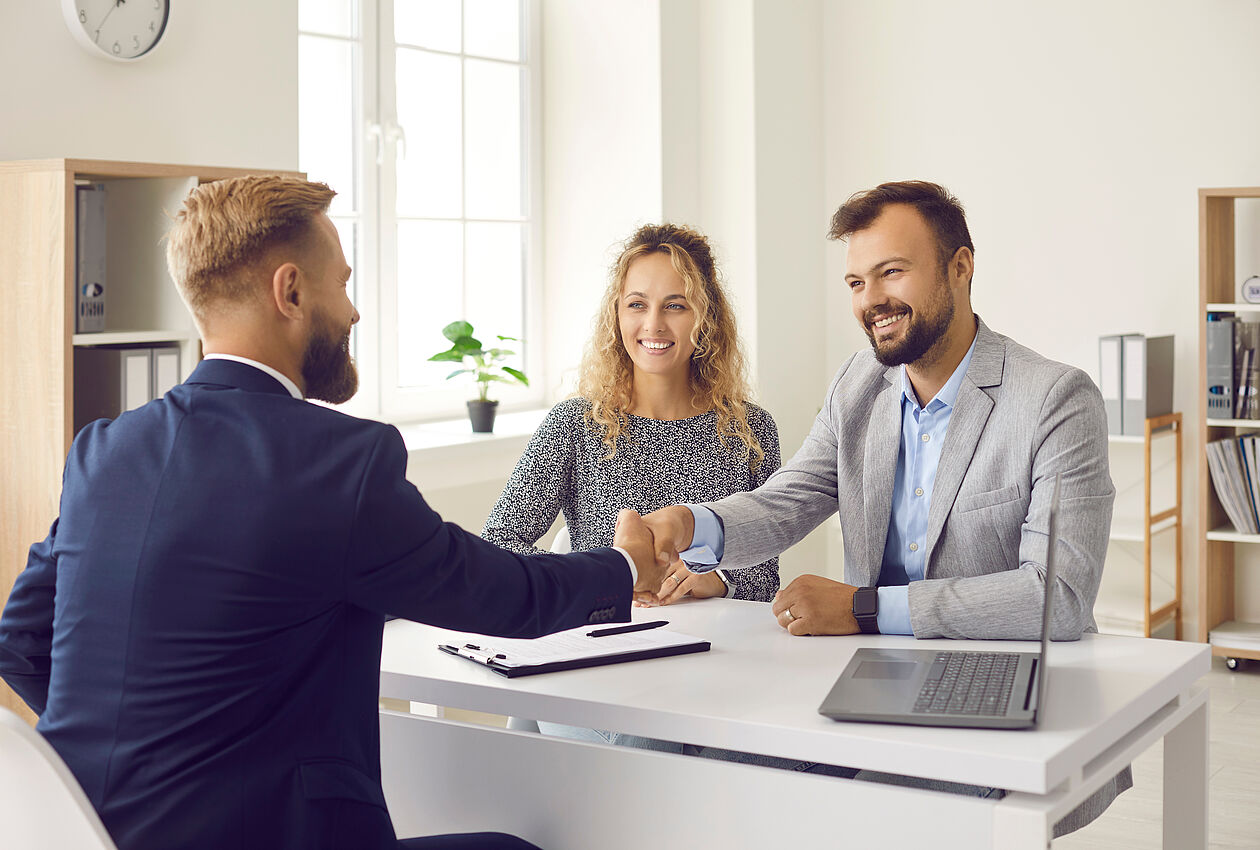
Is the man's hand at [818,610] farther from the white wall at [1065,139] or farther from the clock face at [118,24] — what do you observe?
the white wall at [1065,139]

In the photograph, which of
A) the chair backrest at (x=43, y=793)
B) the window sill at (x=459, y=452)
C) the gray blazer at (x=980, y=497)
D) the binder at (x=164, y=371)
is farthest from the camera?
the window sill at (x=459, y=452)

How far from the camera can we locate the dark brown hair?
2184mm

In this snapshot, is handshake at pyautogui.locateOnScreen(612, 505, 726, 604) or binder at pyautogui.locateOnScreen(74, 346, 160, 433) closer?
handshake at pyautogui.locateOnScreen(612, 505, 726, 604)

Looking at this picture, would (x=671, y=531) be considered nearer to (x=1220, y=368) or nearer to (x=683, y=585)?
(x=683, y=585)

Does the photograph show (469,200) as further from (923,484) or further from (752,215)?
(923,484)

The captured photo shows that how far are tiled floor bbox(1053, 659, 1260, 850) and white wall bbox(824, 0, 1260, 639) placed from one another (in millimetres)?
837

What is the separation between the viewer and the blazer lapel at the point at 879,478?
216 centimetres

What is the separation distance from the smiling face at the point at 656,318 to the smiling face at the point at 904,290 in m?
0.57

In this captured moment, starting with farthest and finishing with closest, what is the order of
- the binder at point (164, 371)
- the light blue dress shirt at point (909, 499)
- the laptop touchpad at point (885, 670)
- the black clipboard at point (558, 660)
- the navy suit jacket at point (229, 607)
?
the binder at point (164, 371), the light blue dress shirt at point (909, 499), the black clipboard at point (558, 660), the laptop touchpad at point (885, 670), the navy suit jacket at point (229, 607)

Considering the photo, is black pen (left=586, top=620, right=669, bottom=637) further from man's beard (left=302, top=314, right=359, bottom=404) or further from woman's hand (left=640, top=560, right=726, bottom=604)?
man's beard (left=302, top=314, right=359, bottom=404)

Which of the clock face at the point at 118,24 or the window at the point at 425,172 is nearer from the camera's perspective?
the clock face at the point at 118,24

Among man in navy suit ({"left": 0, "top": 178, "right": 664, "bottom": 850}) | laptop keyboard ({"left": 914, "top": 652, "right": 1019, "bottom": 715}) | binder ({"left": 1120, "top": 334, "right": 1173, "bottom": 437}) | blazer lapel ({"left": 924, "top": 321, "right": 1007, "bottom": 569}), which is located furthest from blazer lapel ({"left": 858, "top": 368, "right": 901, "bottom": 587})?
binder ({"left": 1120, "top": 334, "right": 1173, "bottom": 437})

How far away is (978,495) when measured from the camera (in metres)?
1.99

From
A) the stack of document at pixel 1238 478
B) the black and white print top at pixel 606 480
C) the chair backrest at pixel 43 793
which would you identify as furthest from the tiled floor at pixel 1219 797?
the chair backrest at pixel 43 793
